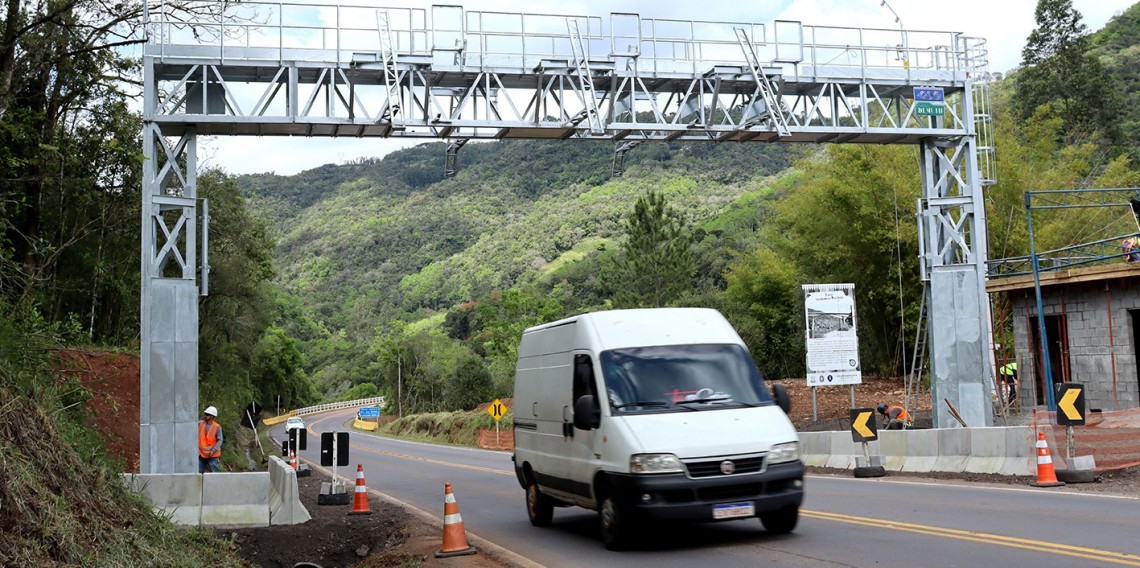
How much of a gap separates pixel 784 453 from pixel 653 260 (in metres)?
38.6

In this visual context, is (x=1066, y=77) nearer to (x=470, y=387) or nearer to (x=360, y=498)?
(x=470, y=387)

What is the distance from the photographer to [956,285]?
24.5 meters

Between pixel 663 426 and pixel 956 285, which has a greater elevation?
pixel 956 285

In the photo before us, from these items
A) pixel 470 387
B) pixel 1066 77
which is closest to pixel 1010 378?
pixel 470 387

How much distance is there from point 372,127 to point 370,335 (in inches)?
4774

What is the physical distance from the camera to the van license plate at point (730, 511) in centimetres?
1027

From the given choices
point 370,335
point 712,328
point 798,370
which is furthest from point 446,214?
point 712,328

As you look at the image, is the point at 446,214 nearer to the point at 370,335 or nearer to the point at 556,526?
the point at 370,335

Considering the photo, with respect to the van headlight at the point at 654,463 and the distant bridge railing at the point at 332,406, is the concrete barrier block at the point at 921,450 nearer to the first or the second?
the van headlight at the point at 654,463

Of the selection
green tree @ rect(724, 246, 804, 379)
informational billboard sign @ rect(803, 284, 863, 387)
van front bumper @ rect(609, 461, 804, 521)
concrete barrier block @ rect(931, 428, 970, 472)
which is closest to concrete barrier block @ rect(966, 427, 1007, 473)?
concrete barrier block @ rect(931, 428, 970, 472)

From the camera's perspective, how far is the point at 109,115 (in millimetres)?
25734

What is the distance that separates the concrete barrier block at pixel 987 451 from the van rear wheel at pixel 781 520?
776 cm

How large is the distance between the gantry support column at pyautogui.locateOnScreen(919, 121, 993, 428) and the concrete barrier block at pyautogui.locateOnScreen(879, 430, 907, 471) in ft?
12.5

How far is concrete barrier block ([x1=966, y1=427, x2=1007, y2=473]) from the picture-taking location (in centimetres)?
1762
